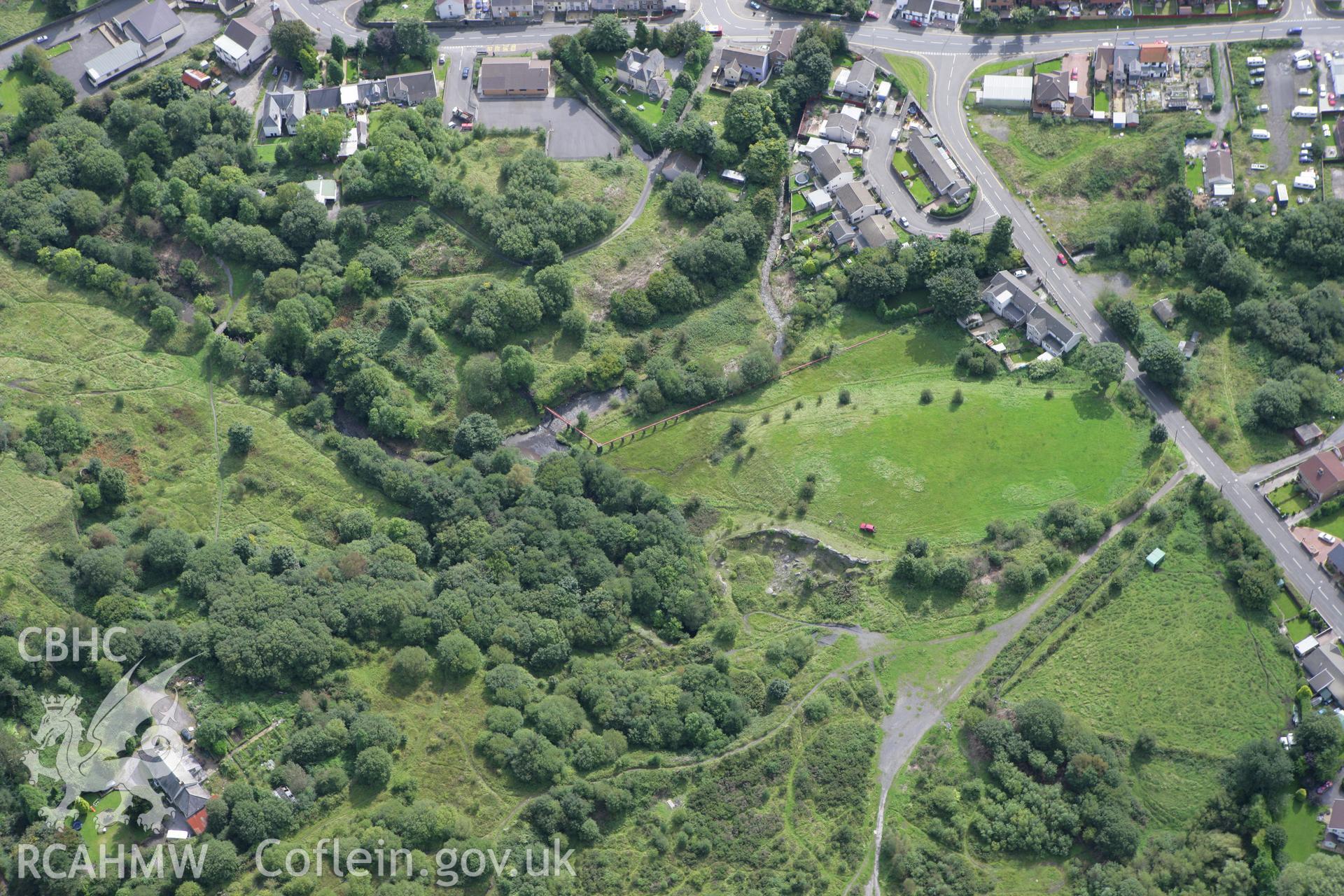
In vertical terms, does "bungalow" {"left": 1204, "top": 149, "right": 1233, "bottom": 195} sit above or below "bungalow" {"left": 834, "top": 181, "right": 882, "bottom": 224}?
above

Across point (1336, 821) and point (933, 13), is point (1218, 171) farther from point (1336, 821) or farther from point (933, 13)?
point (1336, 821)

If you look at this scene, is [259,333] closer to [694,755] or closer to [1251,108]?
[694,755]

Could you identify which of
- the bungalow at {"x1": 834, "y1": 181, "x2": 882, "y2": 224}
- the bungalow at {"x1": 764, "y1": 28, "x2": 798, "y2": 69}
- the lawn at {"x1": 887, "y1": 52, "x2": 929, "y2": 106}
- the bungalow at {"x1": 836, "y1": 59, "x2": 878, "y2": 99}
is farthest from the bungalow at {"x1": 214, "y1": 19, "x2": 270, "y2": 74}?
the lawn at {"x1": 887, "y1": 52, "x2": 929, "y2": 106}

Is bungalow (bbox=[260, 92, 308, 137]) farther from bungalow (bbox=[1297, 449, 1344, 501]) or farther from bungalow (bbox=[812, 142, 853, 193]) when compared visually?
bungalow (bbox=[1297, 449, 1344, 501])

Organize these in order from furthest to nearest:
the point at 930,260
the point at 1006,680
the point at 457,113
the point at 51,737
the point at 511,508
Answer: the point at 457,113 < the point at 930,260 < the point at 511,508 < the point at 1006,680 < the point at 51,737

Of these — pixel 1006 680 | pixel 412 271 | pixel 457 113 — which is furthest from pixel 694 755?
pixel 457 113
